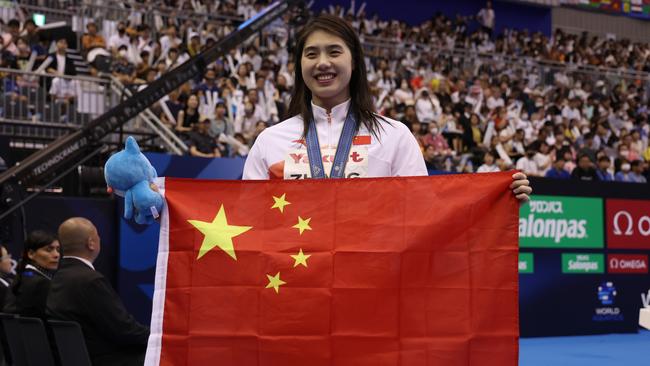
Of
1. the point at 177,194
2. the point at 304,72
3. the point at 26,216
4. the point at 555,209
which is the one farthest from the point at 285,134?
the point at 555,209

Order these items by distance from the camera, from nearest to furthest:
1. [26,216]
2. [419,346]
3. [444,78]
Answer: [419,346], [26,216], [444,78]

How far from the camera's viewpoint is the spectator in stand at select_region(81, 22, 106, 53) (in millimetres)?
14352

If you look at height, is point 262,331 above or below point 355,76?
below

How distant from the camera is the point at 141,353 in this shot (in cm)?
577

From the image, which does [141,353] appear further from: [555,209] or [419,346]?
[555,209]

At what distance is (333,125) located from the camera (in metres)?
3.23

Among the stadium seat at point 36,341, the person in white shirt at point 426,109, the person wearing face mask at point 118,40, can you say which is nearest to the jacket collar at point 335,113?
the stadium seat at point 36,341

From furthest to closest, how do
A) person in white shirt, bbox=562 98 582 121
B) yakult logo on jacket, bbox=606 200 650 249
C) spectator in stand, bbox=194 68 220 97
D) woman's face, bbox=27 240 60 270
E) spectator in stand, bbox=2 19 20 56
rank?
person in white shirt, bbox=562 98 582 121, spectator in stand, bbox=194 68 220 97, spectator in stand, bbox=2 19 20 56, yakult logo on jacket, bbox=606 200 650 249, woman's face, bbox=27 240 60 270

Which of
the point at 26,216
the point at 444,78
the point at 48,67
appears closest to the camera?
the point at 26,216

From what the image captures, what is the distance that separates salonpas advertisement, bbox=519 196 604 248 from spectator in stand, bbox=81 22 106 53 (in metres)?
7.37

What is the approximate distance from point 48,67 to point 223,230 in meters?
11.1

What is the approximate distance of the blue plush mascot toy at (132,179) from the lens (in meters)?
2.82

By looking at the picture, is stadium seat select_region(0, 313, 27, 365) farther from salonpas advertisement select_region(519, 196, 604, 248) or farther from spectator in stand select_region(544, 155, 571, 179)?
spectator in stand select_region(544, 155, 571, 179)

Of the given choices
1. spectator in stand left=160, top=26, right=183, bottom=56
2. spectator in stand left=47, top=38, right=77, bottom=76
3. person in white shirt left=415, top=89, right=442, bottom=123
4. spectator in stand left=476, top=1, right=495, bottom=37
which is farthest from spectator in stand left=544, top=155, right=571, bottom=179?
spectator in stand left=476, top=1, right=495, bottom=37
